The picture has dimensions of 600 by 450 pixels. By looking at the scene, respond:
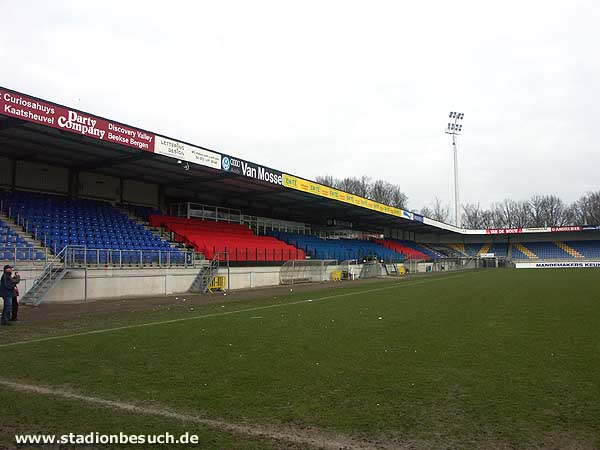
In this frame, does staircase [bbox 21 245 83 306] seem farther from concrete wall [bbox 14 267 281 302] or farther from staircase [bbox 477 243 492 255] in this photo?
staircase [bbox 477 243 492 255]

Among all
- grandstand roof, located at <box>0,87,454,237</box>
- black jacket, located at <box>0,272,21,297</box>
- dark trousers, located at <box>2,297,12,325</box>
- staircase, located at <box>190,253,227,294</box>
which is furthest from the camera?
staircase, located at <box>190,253,227,294</box>

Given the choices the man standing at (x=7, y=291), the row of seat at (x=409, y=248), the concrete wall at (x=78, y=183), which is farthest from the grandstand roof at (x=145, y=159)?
the row of seat at (x=409, y=248)

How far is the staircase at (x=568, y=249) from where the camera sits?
231 ft

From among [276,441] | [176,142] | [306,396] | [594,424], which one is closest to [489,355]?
[594,424]

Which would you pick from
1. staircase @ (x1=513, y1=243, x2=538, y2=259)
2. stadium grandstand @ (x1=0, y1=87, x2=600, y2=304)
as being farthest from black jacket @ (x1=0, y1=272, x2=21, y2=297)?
staircase @ (x1=513, y1=243, x2=538, y2=259)

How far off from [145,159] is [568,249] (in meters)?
69.1

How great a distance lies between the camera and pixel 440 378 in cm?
632

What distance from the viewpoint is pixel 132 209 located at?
93.2 feet

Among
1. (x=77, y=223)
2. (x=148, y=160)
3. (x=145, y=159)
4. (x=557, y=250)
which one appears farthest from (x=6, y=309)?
(x=557, y=250)

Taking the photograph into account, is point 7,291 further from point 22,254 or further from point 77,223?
point 77,223

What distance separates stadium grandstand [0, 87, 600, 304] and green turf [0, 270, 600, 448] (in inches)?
379

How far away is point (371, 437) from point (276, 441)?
34.0 inches

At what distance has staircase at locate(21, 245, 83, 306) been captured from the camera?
54.3ft

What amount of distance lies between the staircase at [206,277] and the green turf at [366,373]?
12185mm
